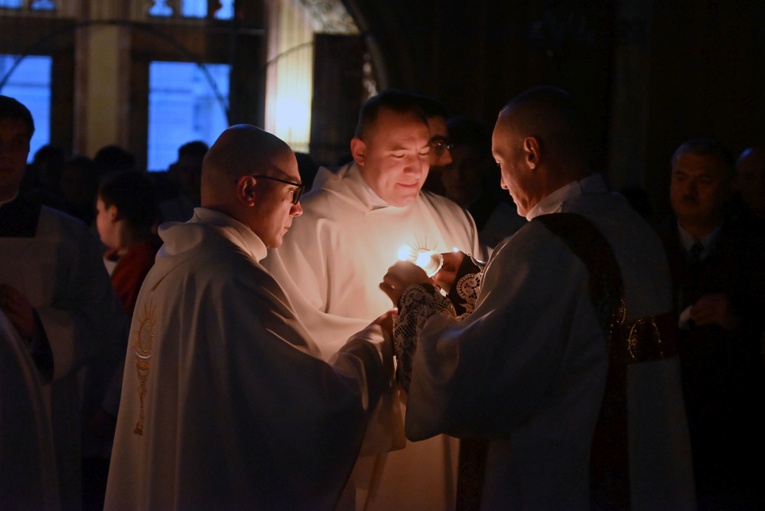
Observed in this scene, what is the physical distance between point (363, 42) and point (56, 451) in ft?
28.8

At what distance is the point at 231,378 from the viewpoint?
9.99ft

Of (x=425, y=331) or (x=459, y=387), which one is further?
(x=425, y=331)

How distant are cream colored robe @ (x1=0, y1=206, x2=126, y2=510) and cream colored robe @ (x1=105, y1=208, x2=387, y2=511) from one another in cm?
112

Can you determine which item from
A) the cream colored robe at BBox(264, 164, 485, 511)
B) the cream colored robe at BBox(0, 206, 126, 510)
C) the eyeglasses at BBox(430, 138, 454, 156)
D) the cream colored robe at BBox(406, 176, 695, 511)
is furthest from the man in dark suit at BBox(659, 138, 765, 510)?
the cream colored robe at BBox(0, 206, 126, 510)

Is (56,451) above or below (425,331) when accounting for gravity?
below

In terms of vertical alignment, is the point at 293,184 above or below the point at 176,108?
below

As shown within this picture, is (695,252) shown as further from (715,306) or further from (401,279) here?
(401,279)

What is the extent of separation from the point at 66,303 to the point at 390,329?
5.01 feet

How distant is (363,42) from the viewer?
40.4ft

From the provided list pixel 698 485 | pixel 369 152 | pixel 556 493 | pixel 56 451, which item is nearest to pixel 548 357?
pixel 556 493

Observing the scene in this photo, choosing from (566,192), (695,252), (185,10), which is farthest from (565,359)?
(185,10)

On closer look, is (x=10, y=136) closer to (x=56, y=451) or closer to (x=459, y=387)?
(x=56, y=451)

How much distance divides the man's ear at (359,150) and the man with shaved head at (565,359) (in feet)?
3.28

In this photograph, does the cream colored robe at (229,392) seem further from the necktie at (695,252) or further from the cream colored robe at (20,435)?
the necktie at (695,252)
